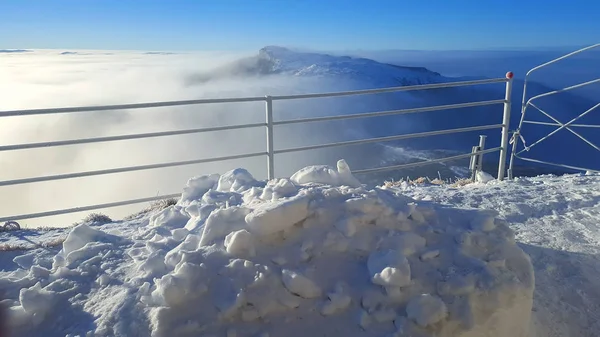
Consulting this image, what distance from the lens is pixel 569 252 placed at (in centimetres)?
389

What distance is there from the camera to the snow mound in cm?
243

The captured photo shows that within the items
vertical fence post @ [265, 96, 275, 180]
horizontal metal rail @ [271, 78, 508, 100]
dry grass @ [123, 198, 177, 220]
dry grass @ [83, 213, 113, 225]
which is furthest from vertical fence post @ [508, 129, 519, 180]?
dry grass @ [83, 213, 113, 225]

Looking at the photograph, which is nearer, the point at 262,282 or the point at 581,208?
the point at 262,282

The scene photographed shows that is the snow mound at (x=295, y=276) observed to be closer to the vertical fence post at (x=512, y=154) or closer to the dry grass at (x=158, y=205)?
the dry grass at (x=158, y=205)

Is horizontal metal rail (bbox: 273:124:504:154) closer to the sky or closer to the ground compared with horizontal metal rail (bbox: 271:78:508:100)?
closer to the ground

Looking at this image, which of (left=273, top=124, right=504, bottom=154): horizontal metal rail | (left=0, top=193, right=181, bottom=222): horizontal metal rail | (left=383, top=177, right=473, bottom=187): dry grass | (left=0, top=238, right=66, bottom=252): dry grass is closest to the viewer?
(left=0, top=238, right=66, bottom=252): dry grass

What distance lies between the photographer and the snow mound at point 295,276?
2.43 m

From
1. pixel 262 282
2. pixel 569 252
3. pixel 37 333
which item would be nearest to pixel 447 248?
pixel 262 282

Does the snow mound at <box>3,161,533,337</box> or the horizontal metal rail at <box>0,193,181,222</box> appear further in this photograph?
the horizontal metal rail at <box>0,193,181,222</box>

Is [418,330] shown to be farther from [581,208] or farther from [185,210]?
[581,208]

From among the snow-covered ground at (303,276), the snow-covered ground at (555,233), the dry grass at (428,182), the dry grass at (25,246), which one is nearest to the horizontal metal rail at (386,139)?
the dry grass at (428,182)

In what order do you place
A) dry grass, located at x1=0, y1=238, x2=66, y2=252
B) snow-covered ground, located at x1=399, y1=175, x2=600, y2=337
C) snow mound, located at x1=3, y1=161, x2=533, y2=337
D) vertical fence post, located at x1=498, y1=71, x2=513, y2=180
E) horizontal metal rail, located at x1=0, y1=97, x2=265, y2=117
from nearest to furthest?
snow mound, located at x1=3, y1=161, x2=533, y2=337 < snow-covered ground, located at x1=399, y1=175, x2=600, y2=337 < dry grass, located at x1=0, y1=238, x2=66, y2=252 < horizontal metal rail, located at x1=0, y1=97, x2=265, y2=117 < vertical fence post, located at x1=498, y1=71, x2=513, y2=180

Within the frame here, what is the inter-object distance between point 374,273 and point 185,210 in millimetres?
1443

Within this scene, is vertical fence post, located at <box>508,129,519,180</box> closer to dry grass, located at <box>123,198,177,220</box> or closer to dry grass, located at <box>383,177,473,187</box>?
dry grass, located at <box>383,177,473,187</box>
